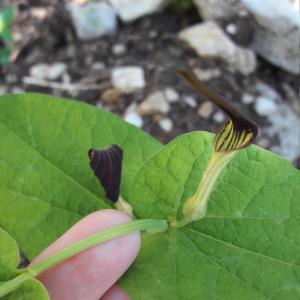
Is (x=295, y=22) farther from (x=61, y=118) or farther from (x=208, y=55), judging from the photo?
(x=61, y=118)

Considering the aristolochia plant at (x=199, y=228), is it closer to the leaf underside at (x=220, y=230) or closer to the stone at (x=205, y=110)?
the leaf underside at (x=220, y=230)

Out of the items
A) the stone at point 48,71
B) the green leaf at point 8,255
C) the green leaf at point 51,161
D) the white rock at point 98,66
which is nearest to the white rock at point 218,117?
the white rock at point 98,66

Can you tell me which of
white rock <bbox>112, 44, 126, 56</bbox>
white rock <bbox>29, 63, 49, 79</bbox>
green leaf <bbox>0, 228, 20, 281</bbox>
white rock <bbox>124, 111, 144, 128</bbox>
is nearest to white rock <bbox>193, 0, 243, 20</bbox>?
white rock <bbox>112, 44, 126, 56</bbox>

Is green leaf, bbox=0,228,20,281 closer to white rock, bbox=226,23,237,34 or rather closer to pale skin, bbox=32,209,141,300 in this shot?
pale skin, bbox=32,209,141,300

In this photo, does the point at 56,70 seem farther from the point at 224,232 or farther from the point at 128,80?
the point at 224,232

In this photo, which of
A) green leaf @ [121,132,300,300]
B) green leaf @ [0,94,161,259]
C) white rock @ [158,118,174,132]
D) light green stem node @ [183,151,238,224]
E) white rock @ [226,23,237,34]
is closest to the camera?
light green stem node @ [183,151,238,224]

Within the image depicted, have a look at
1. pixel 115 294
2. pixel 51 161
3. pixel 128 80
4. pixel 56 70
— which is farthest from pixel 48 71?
pixel 115 294
